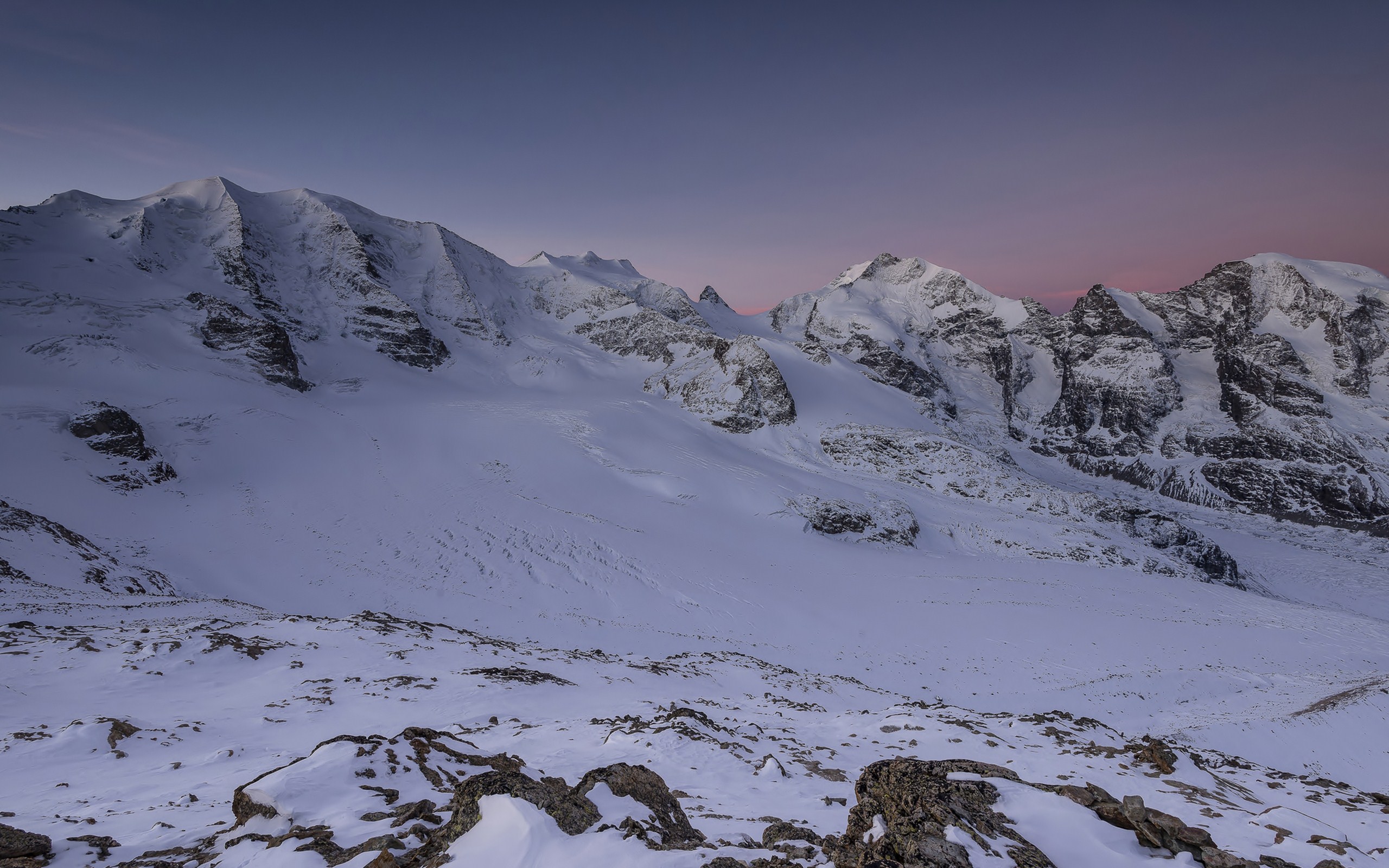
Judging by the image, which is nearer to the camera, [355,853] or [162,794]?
[355,853]

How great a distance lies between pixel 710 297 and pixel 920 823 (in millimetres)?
144335

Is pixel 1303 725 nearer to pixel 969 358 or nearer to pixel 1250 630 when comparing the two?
pixel 1250 630

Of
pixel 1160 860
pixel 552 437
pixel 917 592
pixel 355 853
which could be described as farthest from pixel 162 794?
pixel 552 437

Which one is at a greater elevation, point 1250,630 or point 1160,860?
point 1160,860

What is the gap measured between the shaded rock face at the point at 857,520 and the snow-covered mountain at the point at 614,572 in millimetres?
306

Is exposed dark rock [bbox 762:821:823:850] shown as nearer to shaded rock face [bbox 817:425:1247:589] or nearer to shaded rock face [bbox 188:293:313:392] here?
shaded rock face [bbox 817:425:1247:589]

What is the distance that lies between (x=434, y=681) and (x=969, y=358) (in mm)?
127831

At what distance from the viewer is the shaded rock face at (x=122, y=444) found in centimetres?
3503

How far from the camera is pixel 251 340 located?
59.9 m

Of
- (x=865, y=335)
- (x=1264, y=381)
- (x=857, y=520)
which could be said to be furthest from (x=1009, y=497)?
(x=1264, y=381)

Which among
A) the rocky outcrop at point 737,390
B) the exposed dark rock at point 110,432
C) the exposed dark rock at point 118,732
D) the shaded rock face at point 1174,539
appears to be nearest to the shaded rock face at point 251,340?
the exposed dark rock at point 110,432

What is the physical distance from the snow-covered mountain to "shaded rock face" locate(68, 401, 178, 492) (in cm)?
22

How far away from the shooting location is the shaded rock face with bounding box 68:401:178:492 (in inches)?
1379

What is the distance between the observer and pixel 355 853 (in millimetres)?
4605
